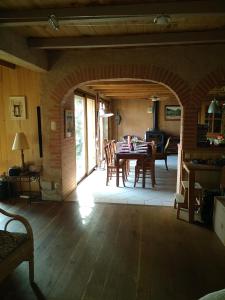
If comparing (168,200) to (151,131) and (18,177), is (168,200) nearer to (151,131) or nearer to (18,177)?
(18,177)

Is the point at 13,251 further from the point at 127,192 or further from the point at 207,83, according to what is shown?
the point at 207,83

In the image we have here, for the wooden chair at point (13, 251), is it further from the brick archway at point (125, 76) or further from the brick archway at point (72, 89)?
the brick archway at point (125, 76)

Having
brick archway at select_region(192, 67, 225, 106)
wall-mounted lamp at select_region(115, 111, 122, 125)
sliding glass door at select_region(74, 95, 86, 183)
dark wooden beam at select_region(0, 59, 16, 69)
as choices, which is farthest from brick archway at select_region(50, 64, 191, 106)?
wall-mounted lamp at select_region(115, 111, 122, 125)

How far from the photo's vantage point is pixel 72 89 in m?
4.24

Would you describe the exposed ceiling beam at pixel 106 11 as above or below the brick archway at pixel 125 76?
above

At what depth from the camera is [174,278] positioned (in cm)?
232

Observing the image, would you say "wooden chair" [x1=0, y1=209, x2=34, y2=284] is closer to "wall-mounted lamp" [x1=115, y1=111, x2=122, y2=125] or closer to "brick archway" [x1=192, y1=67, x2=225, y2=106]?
"brick archway" [x1=192, y1=67, x2=225, y2=106]

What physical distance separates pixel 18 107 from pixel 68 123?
0.91m

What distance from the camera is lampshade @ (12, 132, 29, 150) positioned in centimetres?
407

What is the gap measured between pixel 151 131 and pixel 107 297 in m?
8.36

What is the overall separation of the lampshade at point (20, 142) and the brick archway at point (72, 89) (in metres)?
0.36

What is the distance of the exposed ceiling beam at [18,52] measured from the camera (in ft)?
9.64

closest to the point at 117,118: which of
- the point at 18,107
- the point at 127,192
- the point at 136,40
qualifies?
the point at 127,192

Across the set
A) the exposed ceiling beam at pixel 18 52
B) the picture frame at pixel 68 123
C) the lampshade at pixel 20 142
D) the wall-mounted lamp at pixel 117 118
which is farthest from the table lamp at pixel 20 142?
the wall-mounted lamp at pixel 117 118
